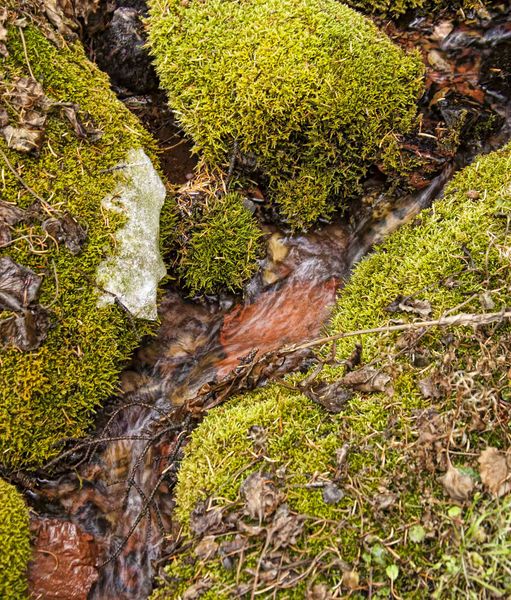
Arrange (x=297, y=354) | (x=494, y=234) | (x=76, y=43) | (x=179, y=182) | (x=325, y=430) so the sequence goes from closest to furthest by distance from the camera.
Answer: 1. (x=325, y=430)
2. (x=494, y=234)
3. (x=297, y=354)
4. (x=76, y=43)
5. (x=179, y=182)

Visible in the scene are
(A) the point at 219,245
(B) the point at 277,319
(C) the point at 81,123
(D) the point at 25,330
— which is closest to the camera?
(D) the point at 25,330

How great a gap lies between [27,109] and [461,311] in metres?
3.65

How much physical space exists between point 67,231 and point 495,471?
343 centimetres

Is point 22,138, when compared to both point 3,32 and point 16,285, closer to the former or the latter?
point 3,32

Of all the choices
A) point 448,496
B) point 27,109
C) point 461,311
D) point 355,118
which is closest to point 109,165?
point 27,109

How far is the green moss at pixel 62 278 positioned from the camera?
3879 mm

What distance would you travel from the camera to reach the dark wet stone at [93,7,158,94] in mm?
5008

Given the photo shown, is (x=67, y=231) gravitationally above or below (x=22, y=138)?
below

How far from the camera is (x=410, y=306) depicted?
387 centimetres

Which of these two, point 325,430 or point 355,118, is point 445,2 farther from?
point 325,430

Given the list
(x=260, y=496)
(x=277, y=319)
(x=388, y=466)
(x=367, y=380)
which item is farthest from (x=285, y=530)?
(x=277, y=319)

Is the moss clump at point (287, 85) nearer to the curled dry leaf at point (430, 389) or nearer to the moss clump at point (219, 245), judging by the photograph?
the moss clump at point (219, 245)

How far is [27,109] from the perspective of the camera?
4.01 meters

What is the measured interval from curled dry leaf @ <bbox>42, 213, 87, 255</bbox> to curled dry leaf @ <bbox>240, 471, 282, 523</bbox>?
2228mm
